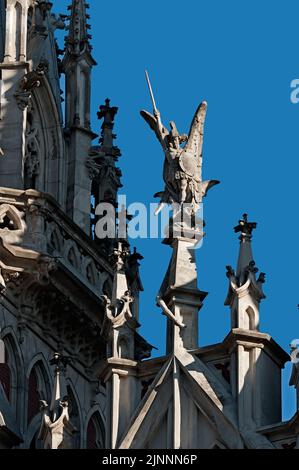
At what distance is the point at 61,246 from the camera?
174 feet

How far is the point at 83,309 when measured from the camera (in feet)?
175

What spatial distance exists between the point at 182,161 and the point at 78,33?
9786 mm

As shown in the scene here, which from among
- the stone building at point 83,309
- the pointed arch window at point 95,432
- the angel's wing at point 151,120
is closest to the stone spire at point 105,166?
the stone building at point 83,309

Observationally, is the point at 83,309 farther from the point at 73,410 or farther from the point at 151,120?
the point at 151,120

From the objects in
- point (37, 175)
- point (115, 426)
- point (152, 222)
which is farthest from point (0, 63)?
point (115, 426)

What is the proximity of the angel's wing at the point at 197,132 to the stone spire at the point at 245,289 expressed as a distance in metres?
1.92

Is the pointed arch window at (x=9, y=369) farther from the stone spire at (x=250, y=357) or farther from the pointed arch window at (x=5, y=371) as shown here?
the stone spire at (x=250, y=357)

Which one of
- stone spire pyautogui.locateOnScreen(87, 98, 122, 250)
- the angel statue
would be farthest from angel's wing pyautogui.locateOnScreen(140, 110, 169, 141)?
stone spire pyautogui.locateOnScreen(87, 98, 122, 250)
